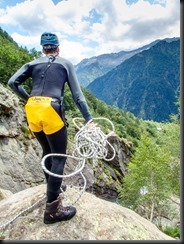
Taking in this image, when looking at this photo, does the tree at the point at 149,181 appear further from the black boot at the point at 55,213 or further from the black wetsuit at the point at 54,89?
the black wetsuit at the point at 54,89

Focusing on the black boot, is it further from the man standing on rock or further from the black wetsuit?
the black wetsuit

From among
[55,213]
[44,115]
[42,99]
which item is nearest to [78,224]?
[55,213]

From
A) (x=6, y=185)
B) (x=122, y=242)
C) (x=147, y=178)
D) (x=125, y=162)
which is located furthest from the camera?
(x=125, y=162)

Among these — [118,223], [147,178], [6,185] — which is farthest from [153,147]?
[118,223]

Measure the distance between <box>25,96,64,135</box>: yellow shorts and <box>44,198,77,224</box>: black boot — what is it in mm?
1295

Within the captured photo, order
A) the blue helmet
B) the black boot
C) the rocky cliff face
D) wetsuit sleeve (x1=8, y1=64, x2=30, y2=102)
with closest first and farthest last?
the rocky cliff face, the black boot, the blue helmet, wetsuit sleeve (x1=8, y1=64, x2=30, y2=102)

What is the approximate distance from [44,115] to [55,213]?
178 cm

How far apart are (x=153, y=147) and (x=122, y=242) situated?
34.2 metres

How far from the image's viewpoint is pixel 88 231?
538 centimetres

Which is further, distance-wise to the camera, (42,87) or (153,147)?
(153,147)

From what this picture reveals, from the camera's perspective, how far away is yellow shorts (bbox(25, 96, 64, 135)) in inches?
202

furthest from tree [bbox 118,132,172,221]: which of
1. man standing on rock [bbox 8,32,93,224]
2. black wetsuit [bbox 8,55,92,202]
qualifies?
black wetsuit [bbox 8,55,92,202]

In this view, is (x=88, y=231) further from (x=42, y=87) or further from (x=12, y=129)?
(x=12, y=129)

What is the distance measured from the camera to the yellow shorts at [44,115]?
5.12 metres
